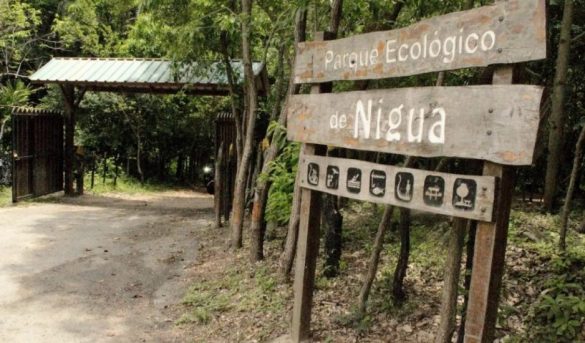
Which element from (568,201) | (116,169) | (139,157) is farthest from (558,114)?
(139,157)

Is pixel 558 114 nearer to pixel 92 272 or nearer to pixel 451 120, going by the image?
pixel 451 120

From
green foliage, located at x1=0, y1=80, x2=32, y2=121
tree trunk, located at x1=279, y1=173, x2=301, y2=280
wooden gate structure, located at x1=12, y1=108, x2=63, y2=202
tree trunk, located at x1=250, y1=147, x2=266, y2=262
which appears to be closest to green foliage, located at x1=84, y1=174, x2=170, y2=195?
wooden gate structure, located at x1=12, y1=108, x2=63, y2=202

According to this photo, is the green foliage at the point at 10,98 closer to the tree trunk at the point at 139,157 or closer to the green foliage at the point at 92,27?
the green foliage at the point at 92,27

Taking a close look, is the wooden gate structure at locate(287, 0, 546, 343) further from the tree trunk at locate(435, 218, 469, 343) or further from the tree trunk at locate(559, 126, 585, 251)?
the tree trunk at locate(559, 126, 585, 251)

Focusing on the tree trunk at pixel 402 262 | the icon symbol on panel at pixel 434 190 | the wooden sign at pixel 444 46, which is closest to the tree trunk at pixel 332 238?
the tree trunk at pixel 402 262

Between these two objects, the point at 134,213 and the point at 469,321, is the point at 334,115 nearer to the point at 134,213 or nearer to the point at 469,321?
the point at 469,321

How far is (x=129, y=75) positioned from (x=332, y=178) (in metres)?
8.77

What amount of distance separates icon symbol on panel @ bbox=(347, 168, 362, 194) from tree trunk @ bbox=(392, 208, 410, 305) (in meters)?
0.97

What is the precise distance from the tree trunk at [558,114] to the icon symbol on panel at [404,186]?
4.68 m

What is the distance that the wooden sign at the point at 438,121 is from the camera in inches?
86.4

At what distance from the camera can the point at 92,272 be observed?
6086 mm

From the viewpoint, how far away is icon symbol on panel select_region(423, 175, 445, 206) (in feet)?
8.38

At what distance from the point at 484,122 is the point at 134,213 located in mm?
9479

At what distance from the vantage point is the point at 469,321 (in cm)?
241
